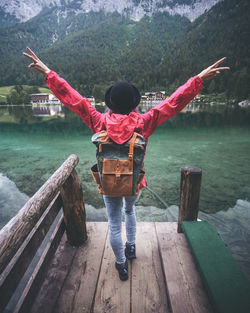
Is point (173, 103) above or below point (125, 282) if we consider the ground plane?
above

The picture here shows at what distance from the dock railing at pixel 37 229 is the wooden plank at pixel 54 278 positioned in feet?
0.44

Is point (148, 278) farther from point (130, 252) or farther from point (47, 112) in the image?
point (47, 112)

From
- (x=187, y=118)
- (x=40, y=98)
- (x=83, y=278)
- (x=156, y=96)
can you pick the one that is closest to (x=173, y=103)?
(x=83, y=278)

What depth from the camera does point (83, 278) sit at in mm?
2189

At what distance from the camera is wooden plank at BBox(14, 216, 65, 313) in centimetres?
164

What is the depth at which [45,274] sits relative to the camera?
2197 millimetres

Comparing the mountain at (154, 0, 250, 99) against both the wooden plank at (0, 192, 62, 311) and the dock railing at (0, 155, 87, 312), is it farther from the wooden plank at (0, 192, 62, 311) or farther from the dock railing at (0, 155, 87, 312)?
the wooden plank at (0, 192, 62, 311)

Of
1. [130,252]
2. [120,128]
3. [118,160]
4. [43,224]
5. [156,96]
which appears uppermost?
[156,96]

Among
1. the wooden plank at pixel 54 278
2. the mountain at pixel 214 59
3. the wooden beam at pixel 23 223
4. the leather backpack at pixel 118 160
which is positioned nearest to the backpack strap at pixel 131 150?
the leather backpack at pixel 118 160

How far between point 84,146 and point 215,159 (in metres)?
8.26

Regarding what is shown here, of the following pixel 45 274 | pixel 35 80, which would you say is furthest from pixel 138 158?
pixel 35 80

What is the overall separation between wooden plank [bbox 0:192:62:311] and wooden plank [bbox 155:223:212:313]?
1524mm

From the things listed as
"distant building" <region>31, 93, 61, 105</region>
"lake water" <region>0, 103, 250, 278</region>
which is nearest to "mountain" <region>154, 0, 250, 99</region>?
"lake water" <region>0, 103, 250, 278</region>

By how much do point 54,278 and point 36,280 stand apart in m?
0.33
